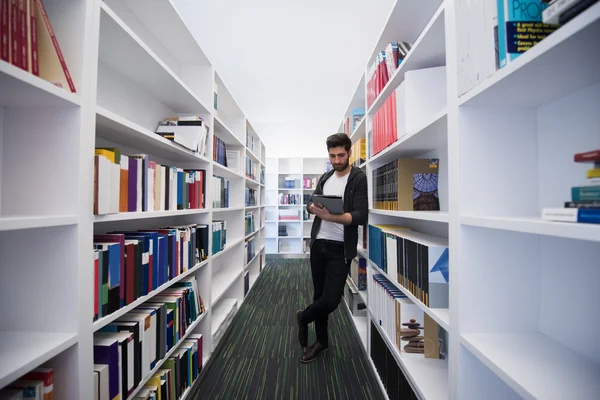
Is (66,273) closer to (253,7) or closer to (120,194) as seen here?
(120,194)

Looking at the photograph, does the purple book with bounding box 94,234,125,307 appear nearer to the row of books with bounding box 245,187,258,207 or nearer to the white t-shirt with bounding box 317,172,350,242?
the white t-shirt with bounding box 317,172,350,242

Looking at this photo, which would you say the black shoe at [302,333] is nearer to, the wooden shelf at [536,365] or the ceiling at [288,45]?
the wooden shelf at [536,365]

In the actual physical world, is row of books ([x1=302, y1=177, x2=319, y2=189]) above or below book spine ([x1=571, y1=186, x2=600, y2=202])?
above

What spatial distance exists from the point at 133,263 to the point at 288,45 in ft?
8.98

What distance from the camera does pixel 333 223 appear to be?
189 centimetres

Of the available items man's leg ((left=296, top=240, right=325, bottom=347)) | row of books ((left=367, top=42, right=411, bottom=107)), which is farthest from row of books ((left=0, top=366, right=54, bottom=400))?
row of books ((left=367, top=42, right=411, bottom=107))

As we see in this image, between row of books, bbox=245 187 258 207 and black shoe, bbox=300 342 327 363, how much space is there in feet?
6.75

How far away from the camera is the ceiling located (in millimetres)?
2268

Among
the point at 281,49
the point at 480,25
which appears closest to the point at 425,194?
the point at 480,25

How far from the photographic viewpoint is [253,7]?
2.25 metres

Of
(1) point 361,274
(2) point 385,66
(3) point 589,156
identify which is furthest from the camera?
(1) point 361,274

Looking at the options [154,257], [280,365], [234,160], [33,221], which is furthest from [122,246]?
[234,160]

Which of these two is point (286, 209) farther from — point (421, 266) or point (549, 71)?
point (549, 71)

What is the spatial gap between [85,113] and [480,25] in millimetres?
1259
